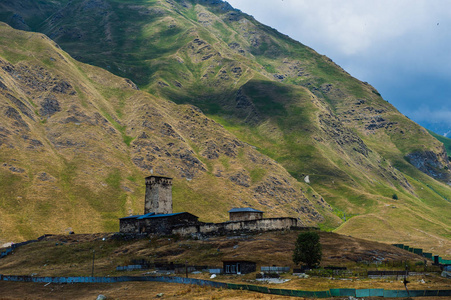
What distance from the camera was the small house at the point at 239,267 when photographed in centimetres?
5784

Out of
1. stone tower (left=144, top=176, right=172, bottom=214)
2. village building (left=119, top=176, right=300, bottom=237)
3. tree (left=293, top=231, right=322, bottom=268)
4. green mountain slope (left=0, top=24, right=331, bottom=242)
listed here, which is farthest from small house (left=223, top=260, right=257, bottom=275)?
green mountain slope (left=0, top=24, right=331, bottom=242)

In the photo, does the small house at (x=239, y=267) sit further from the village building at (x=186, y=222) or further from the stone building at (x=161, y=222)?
the stone building at (x=161, y=222)

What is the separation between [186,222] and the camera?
87.7 metres

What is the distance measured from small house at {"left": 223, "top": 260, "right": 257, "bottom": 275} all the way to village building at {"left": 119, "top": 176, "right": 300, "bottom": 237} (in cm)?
2244

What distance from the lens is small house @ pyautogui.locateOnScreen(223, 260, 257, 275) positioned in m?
57.8

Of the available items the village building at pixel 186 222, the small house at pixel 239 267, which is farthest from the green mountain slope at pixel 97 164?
the small house at pixel 239 267

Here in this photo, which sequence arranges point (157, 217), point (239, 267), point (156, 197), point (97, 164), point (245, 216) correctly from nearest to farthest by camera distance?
point (239, 267)
point (157, 217)
point (245, 216)
point (156, 197)
point (97, 164)

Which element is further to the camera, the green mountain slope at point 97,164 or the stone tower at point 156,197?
the green mountain slope at point 97,164

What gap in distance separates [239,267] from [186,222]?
31064mm

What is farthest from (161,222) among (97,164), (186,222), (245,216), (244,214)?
(97,164)

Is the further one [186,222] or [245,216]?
[245,216]

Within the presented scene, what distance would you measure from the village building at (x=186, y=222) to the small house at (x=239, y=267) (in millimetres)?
22445

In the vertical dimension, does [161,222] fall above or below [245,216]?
below

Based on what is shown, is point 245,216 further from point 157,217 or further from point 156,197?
point 156,197
